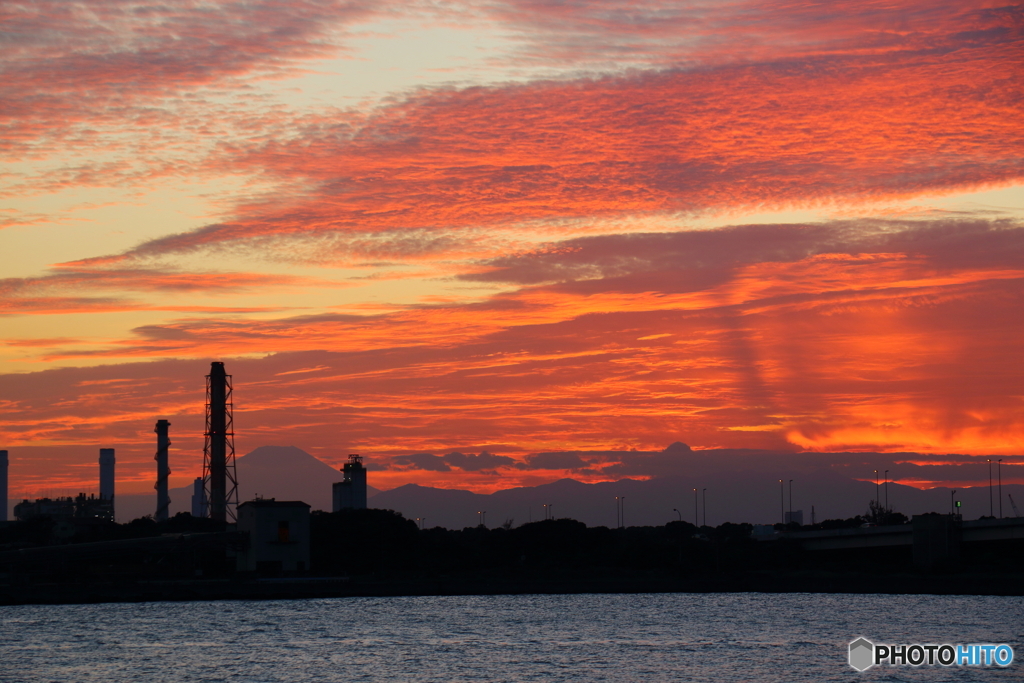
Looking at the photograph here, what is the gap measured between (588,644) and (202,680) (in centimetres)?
3634

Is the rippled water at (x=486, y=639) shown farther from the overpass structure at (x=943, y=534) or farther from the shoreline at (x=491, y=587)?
the overpass structure at (x=943, y=534)

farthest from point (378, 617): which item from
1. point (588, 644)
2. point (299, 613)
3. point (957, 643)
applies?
point (957, 643)

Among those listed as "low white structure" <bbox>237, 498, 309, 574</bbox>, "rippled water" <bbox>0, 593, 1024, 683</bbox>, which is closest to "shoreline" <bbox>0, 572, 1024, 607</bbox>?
"rippled water" <bbox>0, 593, 1024, 683</bbox>

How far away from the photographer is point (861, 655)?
88.1 meters

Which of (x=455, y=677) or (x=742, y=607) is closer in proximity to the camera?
(x=455, y=677)

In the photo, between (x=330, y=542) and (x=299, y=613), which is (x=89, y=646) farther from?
(x=330, y=542)

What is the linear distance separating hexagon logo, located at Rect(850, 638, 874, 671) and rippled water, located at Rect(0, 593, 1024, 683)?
41.9 inches

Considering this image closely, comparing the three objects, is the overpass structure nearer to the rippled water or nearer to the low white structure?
the rippled water

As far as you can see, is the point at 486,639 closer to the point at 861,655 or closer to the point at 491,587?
the point at 861,655

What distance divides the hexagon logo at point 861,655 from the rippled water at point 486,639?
1064mm

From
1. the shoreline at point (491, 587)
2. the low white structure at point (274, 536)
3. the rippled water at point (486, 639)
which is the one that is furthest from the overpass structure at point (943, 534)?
the low white structure at point (274, 536)

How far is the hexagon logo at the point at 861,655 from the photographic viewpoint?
283ft

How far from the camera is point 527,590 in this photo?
182m

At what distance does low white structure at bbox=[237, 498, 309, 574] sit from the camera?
16825cm
